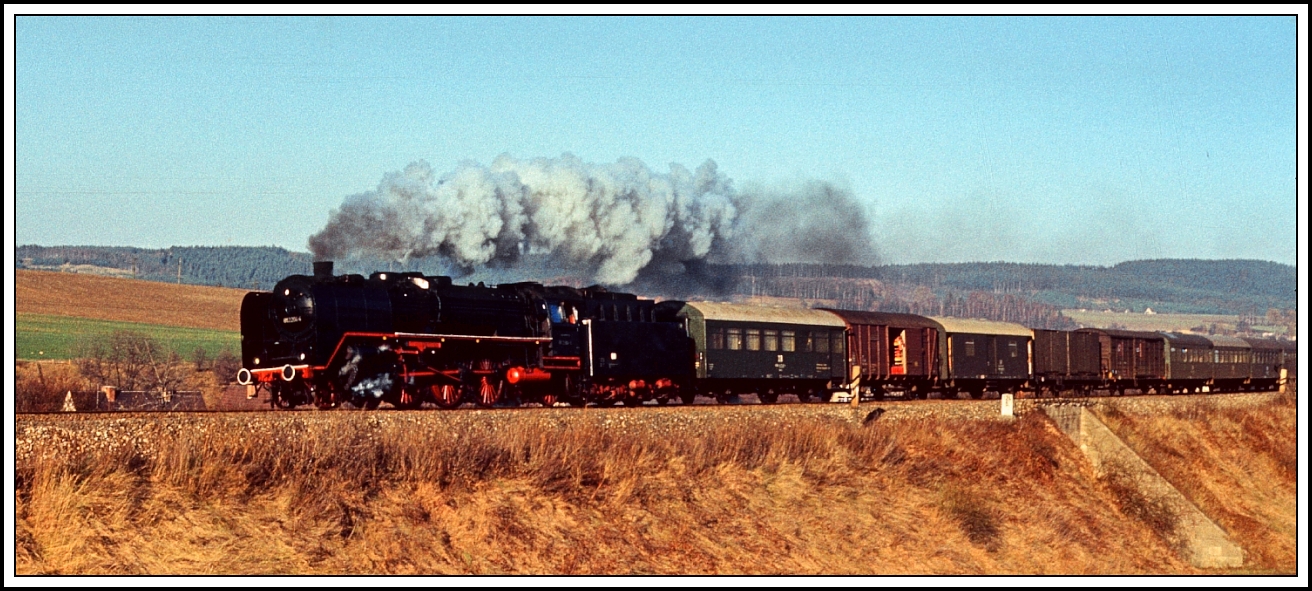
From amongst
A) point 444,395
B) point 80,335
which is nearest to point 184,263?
point 80,335

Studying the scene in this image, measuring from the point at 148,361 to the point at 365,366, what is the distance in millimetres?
31669

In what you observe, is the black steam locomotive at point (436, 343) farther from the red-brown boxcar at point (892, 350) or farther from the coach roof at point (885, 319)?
the red-brown boxcar at point (892, 350)

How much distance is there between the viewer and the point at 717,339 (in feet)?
123

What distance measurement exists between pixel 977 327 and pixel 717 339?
55.5 feet

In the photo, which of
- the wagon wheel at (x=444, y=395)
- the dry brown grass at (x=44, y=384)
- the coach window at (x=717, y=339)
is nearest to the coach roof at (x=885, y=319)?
the coach window at (x=717, y=339)

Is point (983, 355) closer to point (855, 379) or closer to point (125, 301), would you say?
point (855, 379)

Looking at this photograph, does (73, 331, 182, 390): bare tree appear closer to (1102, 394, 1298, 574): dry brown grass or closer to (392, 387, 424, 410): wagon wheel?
(392, 387, 424, 410): wagon wheel

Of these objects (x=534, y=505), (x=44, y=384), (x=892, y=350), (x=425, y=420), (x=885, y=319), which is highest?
(x=885, y=319)

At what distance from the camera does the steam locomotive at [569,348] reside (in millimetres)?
27562

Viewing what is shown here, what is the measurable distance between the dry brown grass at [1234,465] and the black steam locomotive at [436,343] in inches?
713

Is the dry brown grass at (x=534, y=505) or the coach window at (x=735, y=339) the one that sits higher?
the coach window at (x=735, y=339)

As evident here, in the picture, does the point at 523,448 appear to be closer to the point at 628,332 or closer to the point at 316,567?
the point at 316,567

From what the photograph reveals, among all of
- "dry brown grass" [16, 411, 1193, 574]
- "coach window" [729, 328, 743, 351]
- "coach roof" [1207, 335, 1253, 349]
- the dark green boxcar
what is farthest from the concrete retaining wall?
"coach roof" [1207, 335, 1253, 349]

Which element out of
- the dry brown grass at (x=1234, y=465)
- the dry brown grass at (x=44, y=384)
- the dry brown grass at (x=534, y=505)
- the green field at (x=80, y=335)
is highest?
the green field at (x=80, y=335)
